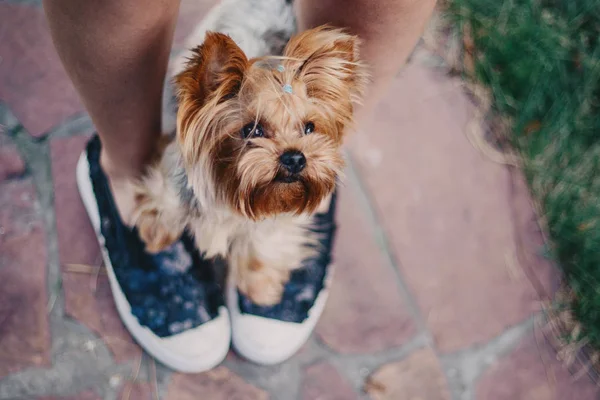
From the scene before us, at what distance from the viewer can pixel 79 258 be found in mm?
1687

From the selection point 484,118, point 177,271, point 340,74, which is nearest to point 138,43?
point 340,74

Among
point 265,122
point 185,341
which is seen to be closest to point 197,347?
point 185,341

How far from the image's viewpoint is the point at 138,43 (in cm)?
108

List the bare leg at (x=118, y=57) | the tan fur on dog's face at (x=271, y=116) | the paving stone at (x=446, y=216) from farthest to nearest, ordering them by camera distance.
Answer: the paving stone at (x=446, y=216) < the tan fur on dog's face at (x=271, y=116) < the bare leg at (x=118, y=57)

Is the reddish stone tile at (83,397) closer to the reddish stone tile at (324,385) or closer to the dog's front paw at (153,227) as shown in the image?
the dog's front paw at (153,227)

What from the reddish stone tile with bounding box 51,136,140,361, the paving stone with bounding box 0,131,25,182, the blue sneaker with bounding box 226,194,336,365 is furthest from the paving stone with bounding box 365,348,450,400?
the paving stone with bounding box 0,131,25,182

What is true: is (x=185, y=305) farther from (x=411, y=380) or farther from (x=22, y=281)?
(x=411, y=380)

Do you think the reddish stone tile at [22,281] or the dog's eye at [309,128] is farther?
the reddish stone tile at [22,281]

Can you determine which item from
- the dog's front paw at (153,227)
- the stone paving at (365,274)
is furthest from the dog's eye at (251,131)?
the stone paving at (365,274)

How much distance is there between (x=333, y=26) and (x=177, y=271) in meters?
0.77

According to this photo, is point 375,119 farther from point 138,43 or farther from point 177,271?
point 138,43

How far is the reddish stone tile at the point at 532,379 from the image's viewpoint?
5.81ft

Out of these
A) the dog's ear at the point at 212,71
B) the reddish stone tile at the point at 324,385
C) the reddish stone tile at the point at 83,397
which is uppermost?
the dog's ear at the point at 212,71

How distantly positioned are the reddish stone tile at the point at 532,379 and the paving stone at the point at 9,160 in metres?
1.57
